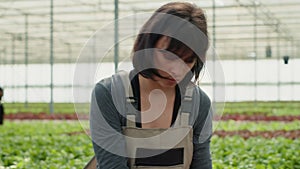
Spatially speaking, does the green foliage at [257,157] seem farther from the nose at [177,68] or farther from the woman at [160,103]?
the nose at [177,68]

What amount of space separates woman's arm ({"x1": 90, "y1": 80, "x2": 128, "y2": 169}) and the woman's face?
0.18 m

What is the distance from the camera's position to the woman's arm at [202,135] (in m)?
1.76

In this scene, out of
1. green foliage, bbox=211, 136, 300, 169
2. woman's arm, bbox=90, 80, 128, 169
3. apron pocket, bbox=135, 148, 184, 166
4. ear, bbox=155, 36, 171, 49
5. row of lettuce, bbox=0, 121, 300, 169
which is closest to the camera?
ear, bbox=155, 36, 171, 49

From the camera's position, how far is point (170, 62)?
1.54 metres

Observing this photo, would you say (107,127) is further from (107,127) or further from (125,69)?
(125,69)

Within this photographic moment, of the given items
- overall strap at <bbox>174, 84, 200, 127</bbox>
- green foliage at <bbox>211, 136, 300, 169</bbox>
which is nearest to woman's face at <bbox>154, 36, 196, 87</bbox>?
overall strap at <bbox>174, 84, 200, 127</bbox>

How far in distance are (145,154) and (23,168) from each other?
3167 millimetres

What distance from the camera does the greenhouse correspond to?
164 cm

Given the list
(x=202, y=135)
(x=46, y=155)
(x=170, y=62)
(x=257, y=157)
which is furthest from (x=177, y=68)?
(x=46, y=155)

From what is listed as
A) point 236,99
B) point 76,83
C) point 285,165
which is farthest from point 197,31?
point 236,99

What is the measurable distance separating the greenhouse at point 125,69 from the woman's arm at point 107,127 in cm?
3

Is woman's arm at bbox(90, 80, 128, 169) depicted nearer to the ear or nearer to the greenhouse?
the greenhouse

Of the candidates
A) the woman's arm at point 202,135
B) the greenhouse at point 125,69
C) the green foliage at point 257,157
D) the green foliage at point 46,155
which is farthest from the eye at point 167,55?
the green foliage at point 46,155

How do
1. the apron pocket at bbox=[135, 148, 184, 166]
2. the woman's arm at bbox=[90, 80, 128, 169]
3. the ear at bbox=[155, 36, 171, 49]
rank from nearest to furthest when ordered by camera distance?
the ear at bbox=[155, 36, 171, 49] < the woman's arm at bbox=[90, 80, 128, 169] < the apron pocket at bbox=[135, 148, 184, 166]
